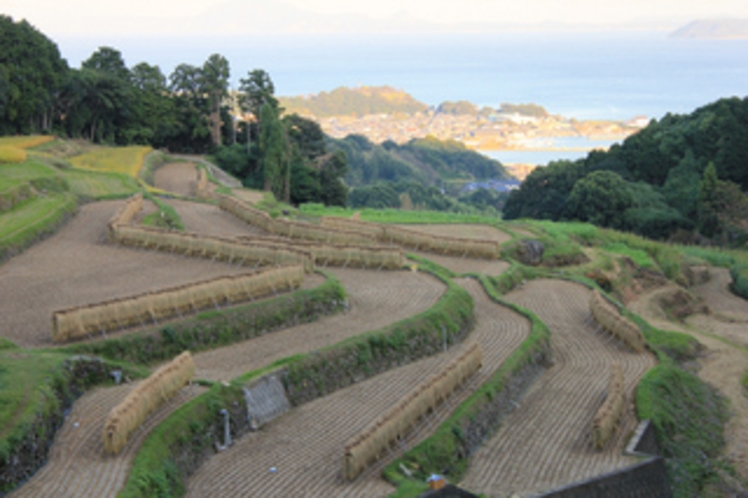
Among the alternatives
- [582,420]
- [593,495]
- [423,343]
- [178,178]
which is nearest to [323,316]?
[423,343]

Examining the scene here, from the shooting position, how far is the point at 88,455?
1553 cm

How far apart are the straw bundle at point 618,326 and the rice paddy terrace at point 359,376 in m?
0.37

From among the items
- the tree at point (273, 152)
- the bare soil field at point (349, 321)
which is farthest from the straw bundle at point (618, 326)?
the tree at point (273, 152)

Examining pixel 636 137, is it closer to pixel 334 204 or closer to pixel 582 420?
Answer: pixel 334 204

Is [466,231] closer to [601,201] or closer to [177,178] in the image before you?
[177,178]

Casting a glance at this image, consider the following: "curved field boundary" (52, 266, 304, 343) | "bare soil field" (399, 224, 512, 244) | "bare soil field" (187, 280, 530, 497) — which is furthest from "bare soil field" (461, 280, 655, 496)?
"bare soil field" (399, 224, 512, 244)

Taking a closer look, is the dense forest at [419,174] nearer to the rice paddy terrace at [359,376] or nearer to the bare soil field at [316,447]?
the rice paddy terrace at [359,376]

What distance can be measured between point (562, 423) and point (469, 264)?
13.7m

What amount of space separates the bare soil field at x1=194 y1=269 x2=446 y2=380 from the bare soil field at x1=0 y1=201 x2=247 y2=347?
146 inches

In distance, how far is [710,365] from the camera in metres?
28.0

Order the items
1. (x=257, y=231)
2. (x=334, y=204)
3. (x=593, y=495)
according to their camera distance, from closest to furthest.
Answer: (x=593, y=495)
(x=257, y=231)
(x=334, y=204)

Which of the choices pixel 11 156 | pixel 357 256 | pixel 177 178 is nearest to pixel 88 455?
pixel 357 256

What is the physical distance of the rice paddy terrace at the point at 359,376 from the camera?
16.4 meters

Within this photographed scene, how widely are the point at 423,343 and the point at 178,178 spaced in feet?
105
